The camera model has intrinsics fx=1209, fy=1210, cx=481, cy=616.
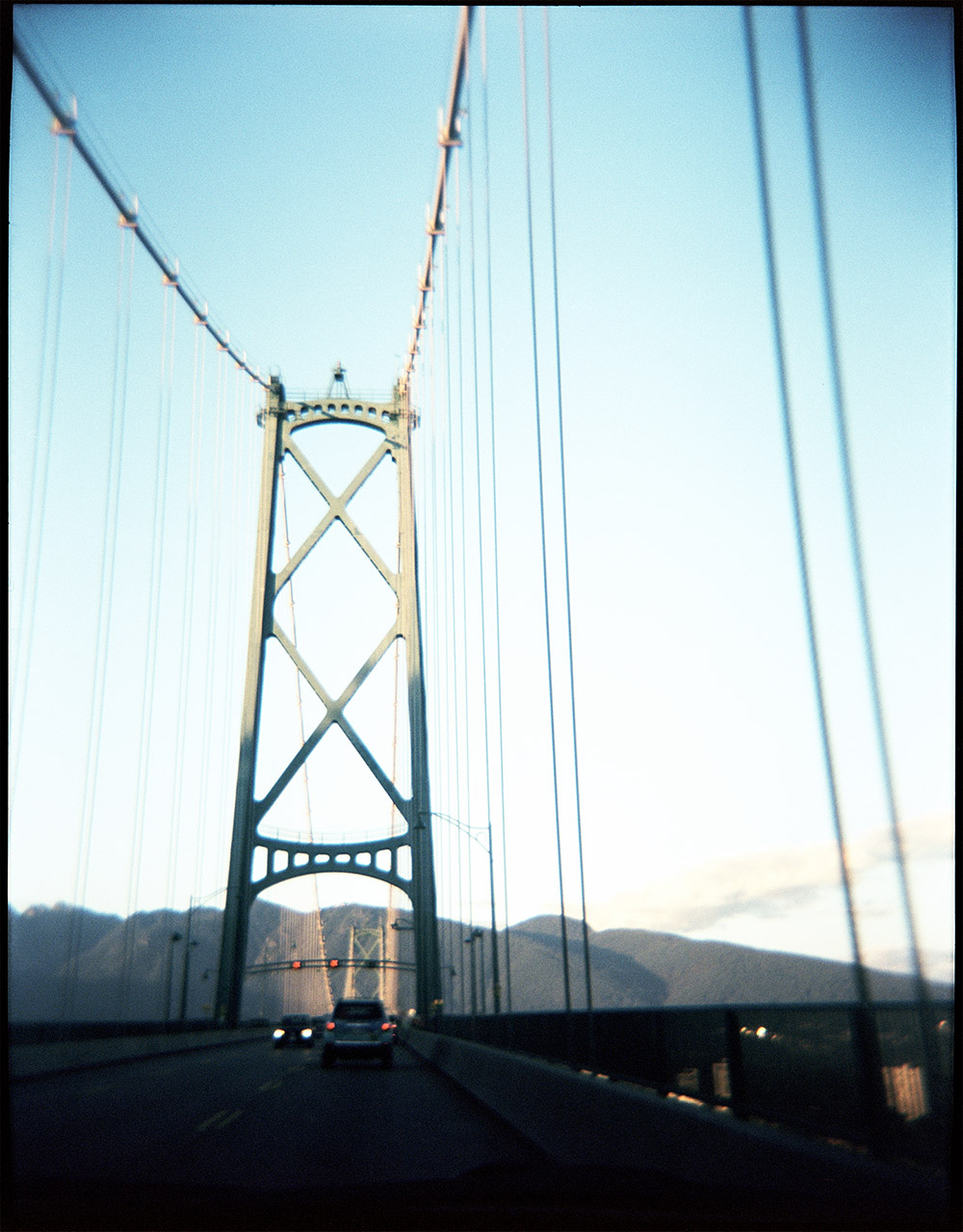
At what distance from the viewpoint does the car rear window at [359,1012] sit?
19.8 metres

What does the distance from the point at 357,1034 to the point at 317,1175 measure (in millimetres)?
14162

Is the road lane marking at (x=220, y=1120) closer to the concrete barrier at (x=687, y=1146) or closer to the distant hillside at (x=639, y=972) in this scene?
the concrete barrier at (x=687, y=1146)

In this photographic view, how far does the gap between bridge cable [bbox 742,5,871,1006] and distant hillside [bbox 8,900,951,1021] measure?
424 centimetres

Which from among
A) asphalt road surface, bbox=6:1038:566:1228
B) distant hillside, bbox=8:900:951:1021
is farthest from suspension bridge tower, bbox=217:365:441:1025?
asphalt road surface, bbox=6:1038:566:1228

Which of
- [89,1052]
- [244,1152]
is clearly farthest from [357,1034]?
[244,1152]

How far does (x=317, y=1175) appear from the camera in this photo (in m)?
5.96

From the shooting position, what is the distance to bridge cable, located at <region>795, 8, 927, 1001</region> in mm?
3766

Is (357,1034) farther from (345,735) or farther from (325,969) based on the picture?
(325,969)

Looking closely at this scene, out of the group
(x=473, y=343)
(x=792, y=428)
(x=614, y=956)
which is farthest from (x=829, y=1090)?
(x=614, y=956)

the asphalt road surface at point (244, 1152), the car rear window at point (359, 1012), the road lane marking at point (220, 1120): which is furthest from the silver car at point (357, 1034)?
the road lane marking at point (220, 1120)

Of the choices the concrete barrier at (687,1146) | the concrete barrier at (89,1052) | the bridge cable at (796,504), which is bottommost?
the concrete barrier at (89,1052)

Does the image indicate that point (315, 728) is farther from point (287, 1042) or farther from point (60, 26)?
point (60, 26)

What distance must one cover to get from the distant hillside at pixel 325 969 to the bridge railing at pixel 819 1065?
1322mm

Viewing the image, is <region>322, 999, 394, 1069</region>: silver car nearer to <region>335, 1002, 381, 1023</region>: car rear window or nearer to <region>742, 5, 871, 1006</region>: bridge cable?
<region>335, 1002, 381, 1023</region>: car rear window
